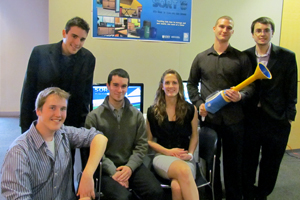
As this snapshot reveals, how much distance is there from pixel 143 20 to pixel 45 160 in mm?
2462

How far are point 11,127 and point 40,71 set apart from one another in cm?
354

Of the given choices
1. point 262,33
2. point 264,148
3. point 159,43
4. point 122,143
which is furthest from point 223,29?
point 159,43

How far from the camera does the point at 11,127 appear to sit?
15.4 feet

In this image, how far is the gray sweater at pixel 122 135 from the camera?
5.94ft

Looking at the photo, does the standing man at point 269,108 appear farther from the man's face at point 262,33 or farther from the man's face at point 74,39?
the man's face at point 74,39

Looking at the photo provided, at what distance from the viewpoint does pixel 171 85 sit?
6.64 feet

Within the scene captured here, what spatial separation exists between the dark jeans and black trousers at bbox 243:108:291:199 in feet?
3.35

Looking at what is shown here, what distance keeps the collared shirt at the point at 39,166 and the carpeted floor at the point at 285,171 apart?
126 centimetres

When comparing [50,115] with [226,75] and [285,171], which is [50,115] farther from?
[285,171]

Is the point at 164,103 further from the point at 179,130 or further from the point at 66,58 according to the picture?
the point at 66,58

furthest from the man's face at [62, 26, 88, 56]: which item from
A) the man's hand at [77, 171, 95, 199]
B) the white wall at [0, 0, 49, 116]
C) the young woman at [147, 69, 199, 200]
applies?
the white wall at [0, 0, 49, 116]

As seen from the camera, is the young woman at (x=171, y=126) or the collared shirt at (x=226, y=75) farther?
the collared shirt at (x=226, y=75)

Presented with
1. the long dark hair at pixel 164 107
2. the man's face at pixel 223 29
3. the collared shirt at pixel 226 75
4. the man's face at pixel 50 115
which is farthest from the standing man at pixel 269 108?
the man's face at pixel 50 115

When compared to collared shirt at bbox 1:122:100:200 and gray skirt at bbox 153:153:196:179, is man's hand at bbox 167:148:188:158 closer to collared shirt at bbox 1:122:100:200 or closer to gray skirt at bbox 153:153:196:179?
gray skirt at bbox 153:153:196:179
